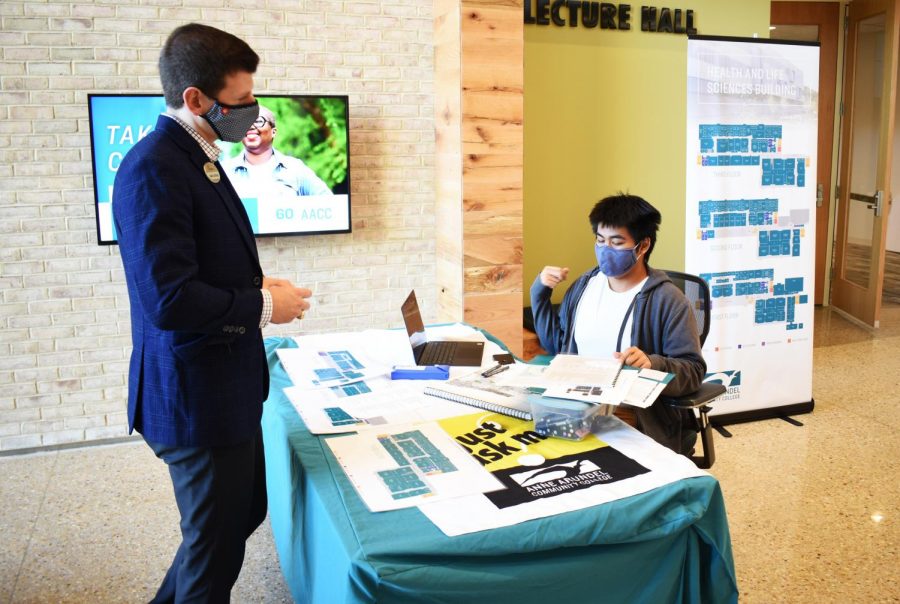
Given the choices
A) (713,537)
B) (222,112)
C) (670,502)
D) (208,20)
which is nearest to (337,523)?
(670,502)

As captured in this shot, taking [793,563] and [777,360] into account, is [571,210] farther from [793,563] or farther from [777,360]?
[793,563]

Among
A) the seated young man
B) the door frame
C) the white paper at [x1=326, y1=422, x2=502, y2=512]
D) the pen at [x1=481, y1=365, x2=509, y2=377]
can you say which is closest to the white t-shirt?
the seated young man

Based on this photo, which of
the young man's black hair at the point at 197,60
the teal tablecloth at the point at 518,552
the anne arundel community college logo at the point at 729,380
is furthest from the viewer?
the anne arundel community college logo at the point at 729,380

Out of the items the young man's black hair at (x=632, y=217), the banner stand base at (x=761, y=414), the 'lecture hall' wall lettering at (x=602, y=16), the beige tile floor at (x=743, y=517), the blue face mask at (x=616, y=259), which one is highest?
the 'lecture hall' wall lettering at (x=602, y=16)

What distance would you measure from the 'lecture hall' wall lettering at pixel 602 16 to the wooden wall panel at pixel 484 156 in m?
0.48

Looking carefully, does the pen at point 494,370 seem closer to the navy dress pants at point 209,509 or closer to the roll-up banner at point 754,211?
the navy dress pants at point 209,509

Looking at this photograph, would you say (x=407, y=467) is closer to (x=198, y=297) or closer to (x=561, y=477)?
(x=561, y=477)

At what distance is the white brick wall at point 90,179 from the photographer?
3936mm

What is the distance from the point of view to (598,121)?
15.8 ft

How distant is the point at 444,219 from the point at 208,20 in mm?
1618

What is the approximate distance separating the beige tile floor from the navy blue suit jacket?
1.20 m

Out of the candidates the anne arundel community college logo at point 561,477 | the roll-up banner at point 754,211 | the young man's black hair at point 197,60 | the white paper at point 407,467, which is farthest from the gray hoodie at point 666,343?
the roll-up banner at point 754,211

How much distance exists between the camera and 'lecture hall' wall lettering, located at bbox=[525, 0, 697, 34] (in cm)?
455

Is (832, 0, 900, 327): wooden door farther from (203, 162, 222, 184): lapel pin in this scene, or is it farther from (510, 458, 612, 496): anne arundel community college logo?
(203, 162, 222, 184): lapel pin
